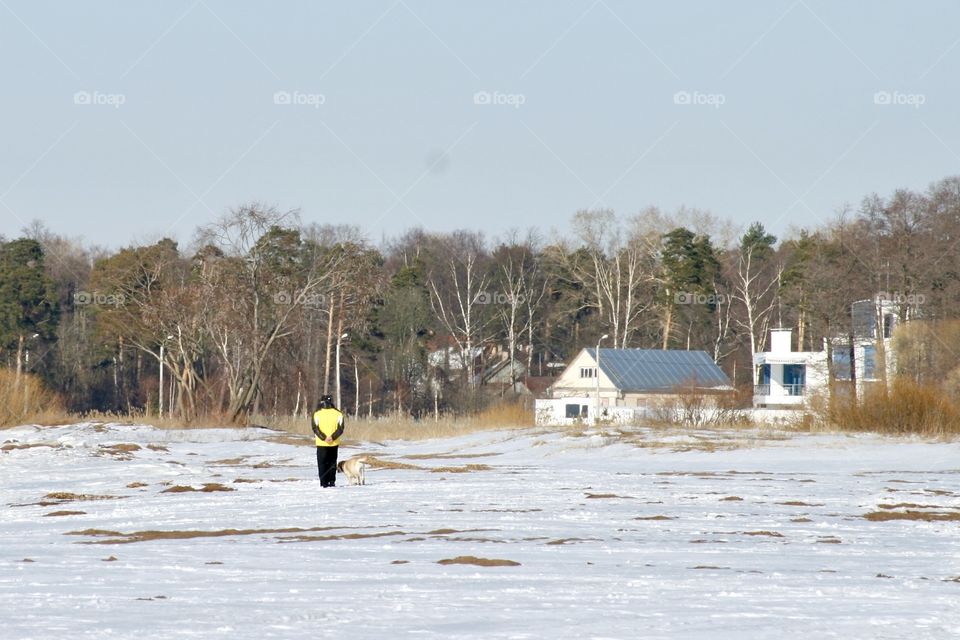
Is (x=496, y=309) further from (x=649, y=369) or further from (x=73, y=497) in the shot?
(x=73, y=497)

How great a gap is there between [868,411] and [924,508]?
1867 centimetres

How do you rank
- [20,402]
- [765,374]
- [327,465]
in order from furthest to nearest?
[765,374]
[20,402]
[327,465]

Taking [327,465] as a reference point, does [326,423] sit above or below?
above

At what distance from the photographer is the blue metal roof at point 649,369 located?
228 feet

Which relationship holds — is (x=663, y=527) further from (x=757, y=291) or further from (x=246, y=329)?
(x=757, y=291)

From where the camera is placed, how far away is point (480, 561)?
11.1 m

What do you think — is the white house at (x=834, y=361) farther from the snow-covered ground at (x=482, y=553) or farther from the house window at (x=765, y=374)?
the snow-covered ground at (x=482, y=553)

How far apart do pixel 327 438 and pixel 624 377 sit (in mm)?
49764

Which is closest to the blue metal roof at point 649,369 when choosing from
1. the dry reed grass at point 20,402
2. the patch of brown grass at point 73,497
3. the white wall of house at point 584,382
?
the white wall of house at point 584,382

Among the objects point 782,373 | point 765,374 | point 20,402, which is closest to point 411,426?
point 20,402

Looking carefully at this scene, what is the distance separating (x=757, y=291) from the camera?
80875 millimetres

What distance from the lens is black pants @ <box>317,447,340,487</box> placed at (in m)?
20.8

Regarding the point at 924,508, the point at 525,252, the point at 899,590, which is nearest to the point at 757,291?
the point at 525,252

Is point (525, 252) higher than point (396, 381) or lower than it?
higher
